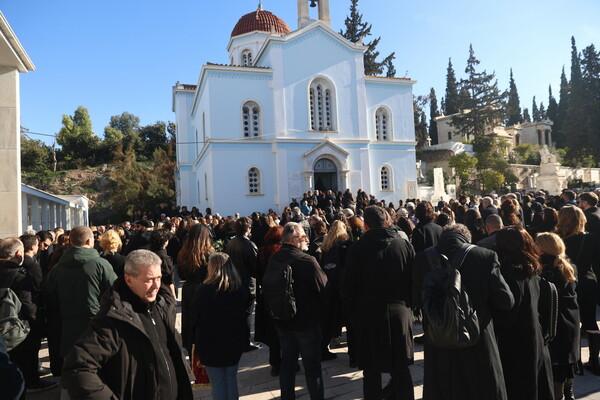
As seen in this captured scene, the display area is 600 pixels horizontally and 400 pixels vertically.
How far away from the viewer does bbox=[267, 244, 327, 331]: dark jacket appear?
4.16m

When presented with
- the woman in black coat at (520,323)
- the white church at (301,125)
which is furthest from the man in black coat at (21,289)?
the white church at (301,125)

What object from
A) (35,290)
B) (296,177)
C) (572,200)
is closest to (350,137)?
(296,177)

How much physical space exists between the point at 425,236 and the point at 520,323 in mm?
2923

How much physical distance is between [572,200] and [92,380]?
1047 centimetres

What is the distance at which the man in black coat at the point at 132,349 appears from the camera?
2.22m

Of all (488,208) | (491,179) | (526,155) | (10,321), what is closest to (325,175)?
(488,208)

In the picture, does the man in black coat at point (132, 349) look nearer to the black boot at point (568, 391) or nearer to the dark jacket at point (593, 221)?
the black boot at point (568, 391)

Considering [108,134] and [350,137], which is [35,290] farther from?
[108,134]

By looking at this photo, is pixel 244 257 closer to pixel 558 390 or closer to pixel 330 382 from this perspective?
pixel 330 382

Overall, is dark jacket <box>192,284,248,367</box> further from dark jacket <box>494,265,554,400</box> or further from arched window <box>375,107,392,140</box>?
arched window <box>375,107,392,140</box>

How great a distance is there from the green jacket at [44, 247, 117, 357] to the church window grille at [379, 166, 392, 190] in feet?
81.9

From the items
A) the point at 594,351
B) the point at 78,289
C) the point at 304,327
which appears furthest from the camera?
the point at 594,351

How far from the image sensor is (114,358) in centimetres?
238

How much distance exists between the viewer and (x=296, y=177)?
25453 millimetres
